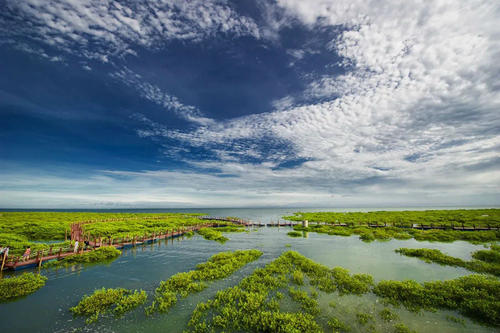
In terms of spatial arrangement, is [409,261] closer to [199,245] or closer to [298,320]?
[298,320]

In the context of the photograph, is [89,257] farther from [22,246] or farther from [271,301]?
[271,301]

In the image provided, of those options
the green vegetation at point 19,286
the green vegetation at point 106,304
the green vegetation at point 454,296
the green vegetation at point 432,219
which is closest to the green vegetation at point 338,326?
the green vegetation at point 454,296

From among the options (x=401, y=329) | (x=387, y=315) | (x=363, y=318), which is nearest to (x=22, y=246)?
(x=363, y=318)

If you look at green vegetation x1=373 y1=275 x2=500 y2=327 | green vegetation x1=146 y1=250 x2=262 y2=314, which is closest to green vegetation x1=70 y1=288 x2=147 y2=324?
green vegetation x1=146 y1=250 x2=262 y2=314

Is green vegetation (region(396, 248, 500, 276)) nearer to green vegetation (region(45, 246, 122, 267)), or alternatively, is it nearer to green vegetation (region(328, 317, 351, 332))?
green vegetation (region(328, 317, 351, 332))

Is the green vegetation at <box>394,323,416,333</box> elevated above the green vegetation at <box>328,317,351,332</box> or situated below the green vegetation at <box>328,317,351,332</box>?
above

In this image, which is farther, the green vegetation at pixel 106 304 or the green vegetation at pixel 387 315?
the green vegetation at pixel 106 304

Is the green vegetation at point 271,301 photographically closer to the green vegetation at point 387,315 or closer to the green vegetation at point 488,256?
the green vegetation at point 387,315
